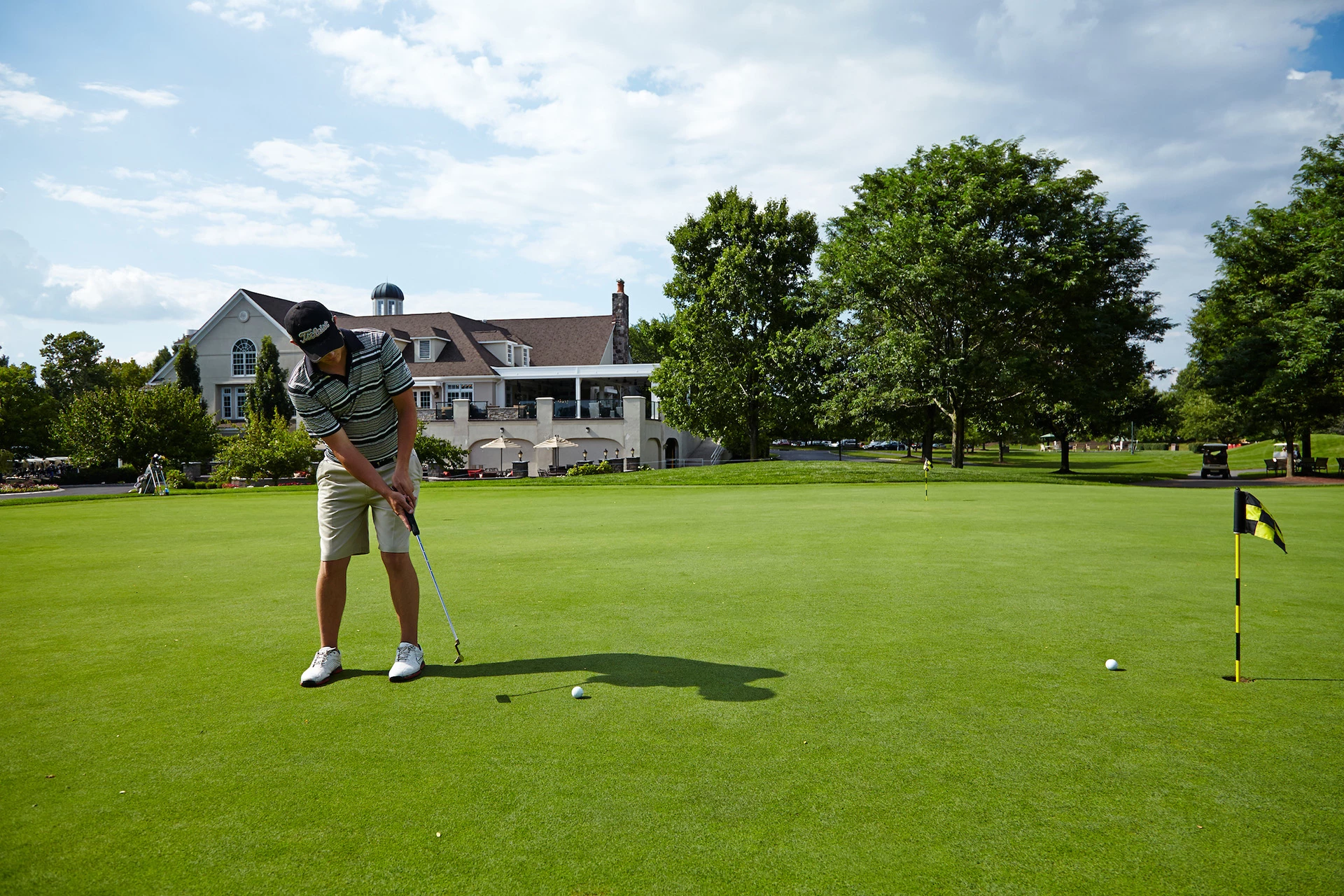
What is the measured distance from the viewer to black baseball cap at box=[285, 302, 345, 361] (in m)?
5.07

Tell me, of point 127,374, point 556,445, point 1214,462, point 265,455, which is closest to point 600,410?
point 556,445

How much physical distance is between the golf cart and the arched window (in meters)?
61.4

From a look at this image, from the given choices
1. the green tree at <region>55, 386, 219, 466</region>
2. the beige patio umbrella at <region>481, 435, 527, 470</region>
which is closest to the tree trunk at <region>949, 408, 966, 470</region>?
the beige patio umbrella at <region>481, 435, 527, 470</region>

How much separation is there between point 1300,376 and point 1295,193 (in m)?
12.4

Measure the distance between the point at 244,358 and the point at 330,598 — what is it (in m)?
59.9

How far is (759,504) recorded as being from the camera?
19.8 m

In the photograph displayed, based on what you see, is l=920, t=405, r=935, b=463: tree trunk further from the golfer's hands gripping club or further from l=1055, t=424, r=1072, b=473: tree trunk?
the golfer's hands gripping club

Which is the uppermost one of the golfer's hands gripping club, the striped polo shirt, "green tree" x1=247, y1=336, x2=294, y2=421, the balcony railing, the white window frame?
the white window frame

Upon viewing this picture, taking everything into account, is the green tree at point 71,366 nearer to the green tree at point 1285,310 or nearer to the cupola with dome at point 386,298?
the cupola with dome at point 386,298

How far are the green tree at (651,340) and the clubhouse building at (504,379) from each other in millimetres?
3953

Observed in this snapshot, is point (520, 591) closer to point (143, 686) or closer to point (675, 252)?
point (143, 686)

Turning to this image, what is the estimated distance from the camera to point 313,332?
510cm

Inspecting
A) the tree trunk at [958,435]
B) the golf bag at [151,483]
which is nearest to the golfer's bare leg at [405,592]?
the golf bag at [151,483]

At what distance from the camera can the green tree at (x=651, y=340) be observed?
213ft
